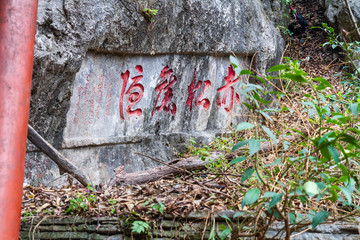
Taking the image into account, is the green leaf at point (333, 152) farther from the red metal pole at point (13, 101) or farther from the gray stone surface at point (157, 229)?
the red metal pole at point (13, 101)

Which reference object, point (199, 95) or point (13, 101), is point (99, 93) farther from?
point (13, 101)

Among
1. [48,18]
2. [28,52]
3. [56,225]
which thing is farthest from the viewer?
[48,18]

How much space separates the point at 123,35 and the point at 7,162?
2.93 m

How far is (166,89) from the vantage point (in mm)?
5094

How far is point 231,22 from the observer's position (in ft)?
18.8

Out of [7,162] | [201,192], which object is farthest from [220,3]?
[7,162]

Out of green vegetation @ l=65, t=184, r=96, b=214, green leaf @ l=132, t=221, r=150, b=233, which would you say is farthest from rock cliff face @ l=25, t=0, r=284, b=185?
green leaf @ l=132, t=221, r=150, b=233

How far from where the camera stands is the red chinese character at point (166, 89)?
16.4 ft

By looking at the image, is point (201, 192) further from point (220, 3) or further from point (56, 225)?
point (220, 3)

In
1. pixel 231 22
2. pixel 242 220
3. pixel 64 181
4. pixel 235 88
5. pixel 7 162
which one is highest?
pixel 231 22

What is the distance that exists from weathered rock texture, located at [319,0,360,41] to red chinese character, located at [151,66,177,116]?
159 inches

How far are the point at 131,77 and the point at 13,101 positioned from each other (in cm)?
295

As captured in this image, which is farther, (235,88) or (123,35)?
(235,88)

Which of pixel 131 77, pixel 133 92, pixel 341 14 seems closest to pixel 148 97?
pixel 133 92
